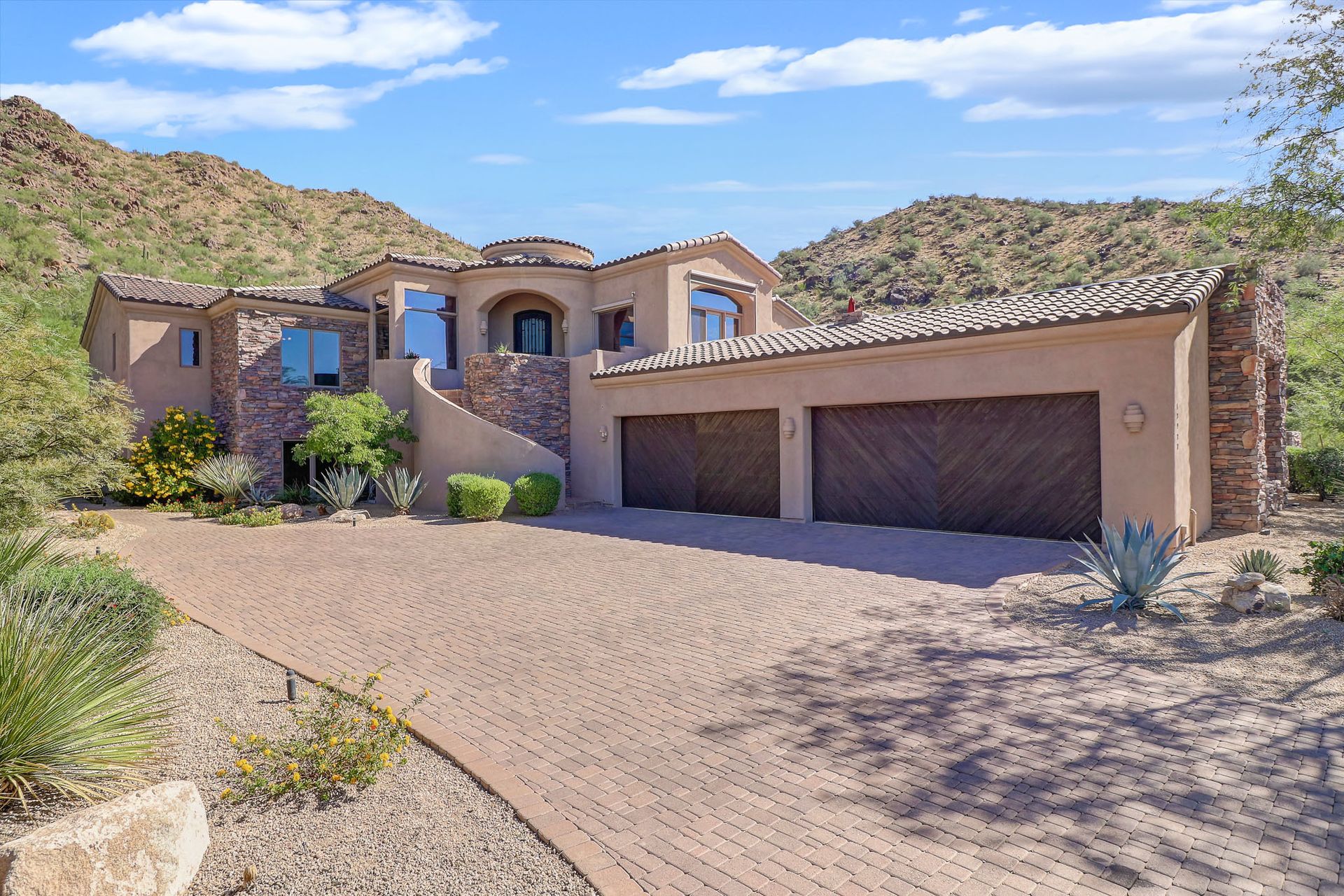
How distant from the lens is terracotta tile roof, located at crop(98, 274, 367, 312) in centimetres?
2086

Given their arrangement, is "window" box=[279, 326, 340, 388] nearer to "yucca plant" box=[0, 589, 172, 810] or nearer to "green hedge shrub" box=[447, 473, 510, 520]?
"green hedge shrub" box=[447, 473, 510, 520]

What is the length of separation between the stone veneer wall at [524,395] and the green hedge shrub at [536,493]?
7.89ft

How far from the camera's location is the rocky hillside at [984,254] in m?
38.0

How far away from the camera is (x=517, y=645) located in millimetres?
6953

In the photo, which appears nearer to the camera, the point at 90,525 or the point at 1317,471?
the point at 90,525

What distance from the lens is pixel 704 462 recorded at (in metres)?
17.4

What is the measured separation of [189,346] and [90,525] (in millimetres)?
9826

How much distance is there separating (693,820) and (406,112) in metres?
22.7

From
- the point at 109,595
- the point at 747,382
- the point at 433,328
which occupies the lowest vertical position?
the point at 109,595

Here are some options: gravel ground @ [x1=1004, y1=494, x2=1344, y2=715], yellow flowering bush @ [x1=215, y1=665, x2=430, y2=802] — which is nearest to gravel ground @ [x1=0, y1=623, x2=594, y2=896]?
yellow flowering bush @ [x1=215, y1=665, x2=430, y2=802]

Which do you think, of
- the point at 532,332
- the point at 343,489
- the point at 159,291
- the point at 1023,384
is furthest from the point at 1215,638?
the point at 159,291

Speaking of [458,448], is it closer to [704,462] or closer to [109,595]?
[704,462]

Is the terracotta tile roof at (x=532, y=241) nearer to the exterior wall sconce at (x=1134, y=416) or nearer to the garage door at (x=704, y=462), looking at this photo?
the garage door at (x=704, y=462)

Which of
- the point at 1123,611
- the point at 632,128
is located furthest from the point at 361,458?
the point at 1123,611
